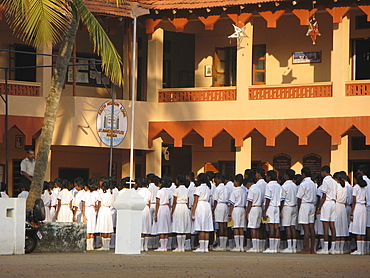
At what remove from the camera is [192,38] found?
96.4 ft

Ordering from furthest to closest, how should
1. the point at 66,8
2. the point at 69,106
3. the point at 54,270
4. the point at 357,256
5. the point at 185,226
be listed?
the point at 69,106
the point at 185,226
the point at 66,8
the point at 357,256
the point at 54,270

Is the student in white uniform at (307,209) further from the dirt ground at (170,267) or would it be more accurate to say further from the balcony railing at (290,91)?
the balcony railing at (290,91)

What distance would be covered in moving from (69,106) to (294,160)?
7574 mm

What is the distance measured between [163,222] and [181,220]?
0.52m

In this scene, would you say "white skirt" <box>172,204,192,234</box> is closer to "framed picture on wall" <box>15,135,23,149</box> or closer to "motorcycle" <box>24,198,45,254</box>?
"motorcycle" <box>24,198,45,254</box>

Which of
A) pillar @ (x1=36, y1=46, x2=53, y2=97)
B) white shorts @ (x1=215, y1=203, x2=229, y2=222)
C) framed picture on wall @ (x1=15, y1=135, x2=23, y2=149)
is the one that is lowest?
white shorts @ (x1=215, y1=203, x2=229, y2=222)

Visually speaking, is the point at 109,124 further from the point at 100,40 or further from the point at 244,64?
the point at 100,40

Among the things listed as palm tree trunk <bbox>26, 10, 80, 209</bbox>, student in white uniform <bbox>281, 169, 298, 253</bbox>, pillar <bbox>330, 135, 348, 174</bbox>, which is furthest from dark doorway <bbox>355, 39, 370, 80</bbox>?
palm tree trunk <bbox>26, 10, 80, 209</bbox>

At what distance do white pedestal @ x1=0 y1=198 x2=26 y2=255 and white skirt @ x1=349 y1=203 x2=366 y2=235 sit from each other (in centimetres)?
671

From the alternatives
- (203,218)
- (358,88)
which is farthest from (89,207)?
(358,88)

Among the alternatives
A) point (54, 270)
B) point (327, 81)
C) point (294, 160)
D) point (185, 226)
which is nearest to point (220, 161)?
point (294, 160)

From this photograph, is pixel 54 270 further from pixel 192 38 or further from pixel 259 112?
pixel 192 38

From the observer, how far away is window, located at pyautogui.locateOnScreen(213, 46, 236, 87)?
92.9 feet

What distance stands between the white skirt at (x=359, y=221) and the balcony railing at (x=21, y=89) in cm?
1102
